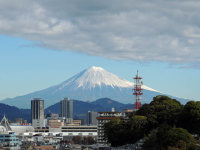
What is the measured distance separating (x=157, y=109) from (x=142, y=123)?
4.43 metres

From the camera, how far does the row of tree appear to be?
7525 cm

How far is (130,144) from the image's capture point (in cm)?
9756

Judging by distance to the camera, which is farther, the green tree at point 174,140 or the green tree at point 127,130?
the green tree at point 127,130

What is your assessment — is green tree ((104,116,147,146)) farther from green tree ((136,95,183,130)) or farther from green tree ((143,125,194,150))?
green tree ((143,125,194,150))

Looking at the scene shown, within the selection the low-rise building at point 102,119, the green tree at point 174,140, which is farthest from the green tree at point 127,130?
the low-rise building at point 102,119

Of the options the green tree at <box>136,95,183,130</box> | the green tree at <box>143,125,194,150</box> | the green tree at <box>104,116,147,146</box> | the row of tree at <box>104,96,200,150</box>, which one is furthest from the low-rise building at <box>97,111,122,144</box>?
the green tree at <box>143,125,194,150</box>

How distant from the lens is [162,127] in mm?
83500

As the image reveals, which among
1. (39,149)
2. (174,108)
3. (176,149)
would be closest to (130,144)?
(174,108)

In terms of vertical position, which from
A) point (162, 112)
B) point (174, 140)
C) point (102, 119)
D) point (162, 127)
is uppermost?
point (162, 112)

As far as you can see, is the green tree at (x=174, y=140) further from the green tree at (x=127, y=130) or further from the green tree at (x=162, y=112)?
the green tree at (x=127, y=130)

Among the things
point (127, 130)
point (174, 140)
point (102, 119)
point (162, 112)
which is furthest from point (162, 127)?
point (102, 119)

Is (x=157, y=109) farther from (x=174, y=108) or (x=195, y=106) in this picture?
(x=195, y=106)

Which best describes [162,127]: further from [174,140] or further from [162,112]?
[162,112]

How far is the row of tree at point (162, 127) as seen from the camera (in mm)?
75250
